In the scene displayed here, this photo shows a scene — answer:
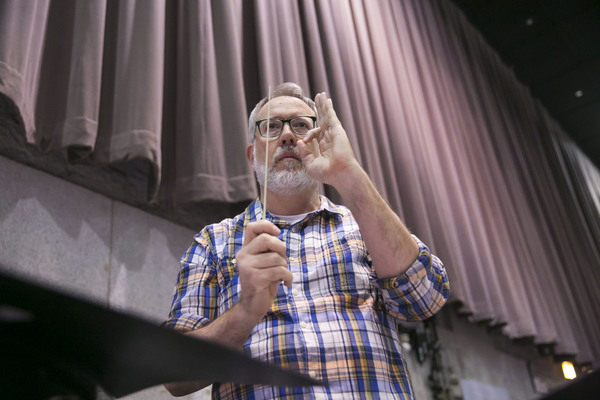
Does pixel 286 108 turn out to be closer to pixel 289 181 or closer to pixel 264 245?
pixel 289 181

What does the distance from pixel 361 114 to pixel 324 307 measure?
45.7 inches

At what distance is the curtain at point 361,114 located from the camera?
3.86 ft

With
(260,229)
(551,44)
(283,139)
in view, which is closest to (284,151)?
(283,139)

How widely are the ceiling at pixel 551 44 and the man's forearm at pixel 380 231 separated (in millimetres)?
3246

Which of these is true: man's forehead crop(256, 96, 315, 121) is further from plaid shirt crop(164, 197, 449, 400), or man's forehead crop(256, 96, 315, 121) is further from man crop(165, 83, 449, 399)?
plaid shirt crop(164, 197, 449, 400)

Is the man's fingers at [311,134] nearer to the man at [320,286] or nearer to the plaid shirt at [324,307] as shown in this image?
the man at [320,286]

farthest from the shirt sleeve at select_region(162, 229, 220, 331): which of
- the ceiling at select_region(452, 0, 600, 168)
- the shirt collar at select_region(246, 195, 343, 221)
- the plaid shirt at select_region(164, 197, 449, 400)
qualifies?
the ceiling at select_region(452, 0, 600, 168)

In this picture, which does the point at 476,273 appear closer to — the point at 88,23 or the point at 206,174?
the point at 206,174

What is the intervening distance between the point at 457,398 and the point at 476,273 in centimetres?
50

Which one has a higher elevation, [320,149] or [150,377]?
[320,149]

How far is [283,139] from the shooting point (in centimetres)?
125

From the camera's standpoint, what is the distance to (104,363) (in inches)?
16.0

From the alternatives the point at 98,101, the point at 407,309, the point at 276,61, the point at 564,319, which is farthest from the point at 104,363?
the point at 564,319

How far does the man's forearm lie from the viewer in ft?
3.19
